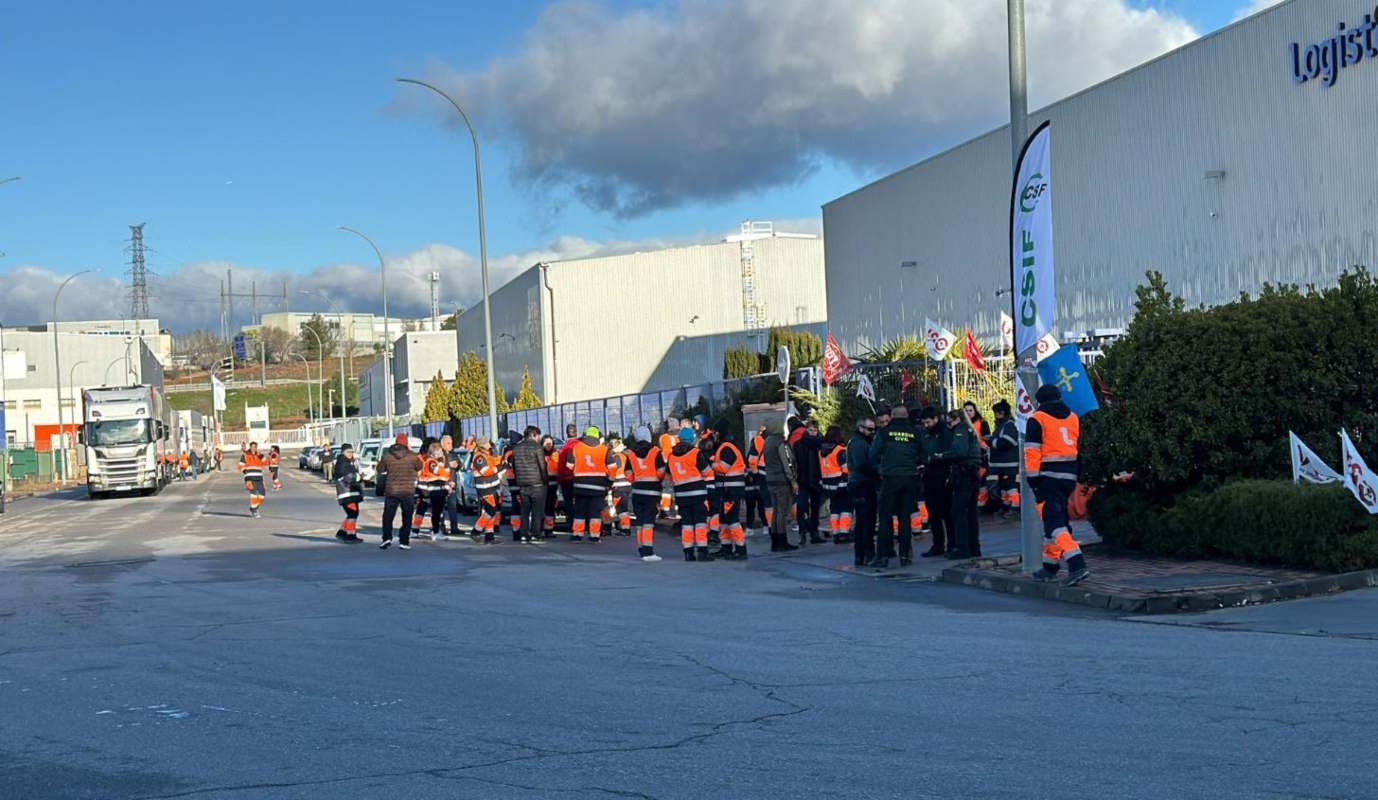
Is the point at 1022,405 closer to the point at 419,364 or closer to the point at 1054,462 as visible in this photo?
the point at 1054,462

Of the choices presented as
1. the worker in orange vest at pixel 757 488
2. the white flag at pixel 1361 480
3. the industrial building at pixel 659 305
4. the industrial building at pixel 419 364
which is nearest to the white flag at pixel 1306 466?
the white flag at pixel 1361 480

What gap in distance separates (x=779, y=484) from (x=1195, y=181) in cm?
1536

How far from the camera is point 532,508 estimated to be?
24125mm

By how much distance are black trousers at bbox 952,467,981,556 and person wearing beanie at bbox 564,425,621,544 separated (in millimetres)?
7450

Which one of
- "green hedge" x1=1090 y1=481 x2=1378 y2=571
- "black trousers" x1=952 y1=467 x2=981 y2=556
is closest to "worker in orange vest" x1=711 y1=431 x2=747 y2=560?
"black trousers" x1=952 y1=467 x2=981 y2=556

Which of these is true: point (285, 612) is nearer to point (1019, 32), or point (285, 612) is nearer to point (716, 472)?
point (716, 472)

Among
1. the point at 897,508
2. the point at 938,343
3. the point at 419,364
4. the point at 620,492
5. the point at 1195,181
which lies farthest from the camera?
the point at 419,364

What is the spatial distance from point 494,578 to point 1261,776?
1226cm

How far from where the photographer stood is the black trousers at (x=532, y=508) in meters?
23.9

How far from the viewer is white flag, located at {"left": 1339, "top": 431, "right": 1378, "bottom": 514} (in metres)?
13.0

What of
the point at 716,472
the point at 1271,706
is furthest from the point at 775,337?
the point at 1271,706

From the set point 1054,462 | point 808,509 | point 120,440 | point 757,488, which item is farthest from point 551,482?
point 120,440

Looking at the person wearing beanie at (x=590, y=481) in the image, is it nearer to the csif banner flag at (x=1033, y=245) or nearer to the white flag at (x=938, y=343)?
the white flag at (x=938, y=343)

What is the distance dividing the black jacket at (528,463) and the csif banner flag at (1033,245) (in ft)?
35.0
